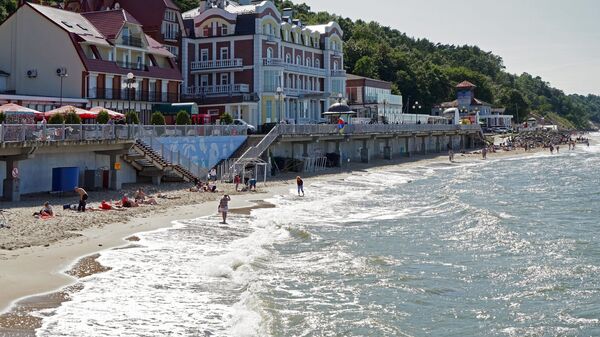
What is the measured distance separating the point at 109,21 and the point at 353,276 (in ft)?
134

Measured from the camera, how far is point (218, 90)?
67.4 metres

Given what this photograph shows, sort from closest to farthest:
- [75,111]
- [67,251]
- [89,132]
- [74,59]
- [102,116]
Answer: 1. [67,251]
2. [89,132]
3. [75,111]
4. [102,116]
5. [74,59]

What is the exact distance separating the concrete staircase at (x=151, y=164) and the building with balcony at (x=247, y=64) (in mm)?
23387

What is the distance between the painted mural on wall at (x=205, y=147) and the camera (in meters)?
42.7

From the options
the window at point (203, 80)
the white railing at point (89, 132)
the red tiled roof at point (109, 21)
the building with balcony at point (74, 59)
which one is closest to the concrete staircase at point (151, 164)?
the white railing at point (89, 132)

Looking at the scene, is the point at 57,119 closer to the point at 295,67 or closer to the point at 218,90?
the point at 218,90

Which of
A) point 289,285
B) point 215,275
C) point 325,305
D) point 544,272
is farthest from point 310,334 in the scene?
point 544,272

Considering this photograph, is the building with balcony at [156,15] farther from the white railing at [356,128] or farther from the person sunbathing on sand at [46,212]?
the person sunbathing on sand at [46,212]

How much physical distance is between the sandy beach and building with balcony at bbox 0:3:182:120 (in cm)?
1436

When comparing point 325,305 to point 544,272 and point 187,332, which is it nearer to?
point 187,332

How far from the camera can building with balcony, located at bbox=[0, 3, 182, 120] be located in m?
50.6

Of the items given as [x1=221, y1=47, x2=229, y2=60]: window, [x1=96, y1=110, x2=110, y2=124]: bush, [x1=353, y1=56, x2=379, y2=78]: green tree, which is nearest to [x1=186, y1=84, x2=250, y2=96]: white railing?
[x1=221, y1=47, x2=229, y2=60]: window

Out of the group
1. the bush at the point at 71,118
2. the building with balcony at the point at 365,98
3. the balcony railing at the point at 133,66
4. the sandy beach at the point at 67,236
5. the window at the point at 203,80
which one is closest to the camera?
the sandy beach at the point at 67,236

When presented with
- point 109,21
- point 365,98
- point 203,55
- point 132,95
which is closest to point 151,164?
point 132,95
